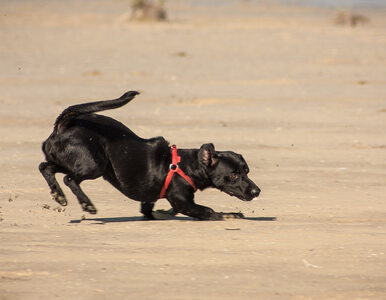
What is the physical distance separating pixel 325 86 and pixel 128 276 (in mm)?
11498

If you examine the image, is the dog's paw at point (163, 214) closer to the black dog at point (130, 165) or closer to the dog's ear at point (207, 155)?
the black dog at point (130, 165)

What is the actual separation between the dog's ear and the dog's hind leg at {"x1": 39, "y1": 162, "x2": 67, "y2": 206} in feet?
3.54

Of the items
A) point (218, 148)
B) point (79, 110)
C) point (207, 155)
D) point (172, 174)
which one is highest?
point (79, 110)

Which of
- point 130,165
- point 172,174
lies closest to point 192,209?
point 172,174

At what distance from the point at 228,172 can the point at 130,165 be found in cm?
76

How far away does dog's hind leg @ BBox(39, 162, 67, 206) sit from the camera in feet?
22.9

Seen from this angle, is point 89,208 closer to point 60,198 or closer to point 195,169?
point 60,198

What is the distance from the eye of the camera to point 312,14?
3988 cm

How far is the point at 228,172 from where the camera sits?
23.8ft

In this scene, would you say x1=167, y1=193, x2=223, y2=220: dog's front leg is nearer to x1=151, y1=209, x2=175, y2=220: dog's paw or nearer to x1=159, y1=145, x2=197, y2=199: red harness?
x1=159, y1=145, x2=197, y2=199: red harness

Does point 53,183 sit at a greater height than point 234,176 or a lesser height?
lesser

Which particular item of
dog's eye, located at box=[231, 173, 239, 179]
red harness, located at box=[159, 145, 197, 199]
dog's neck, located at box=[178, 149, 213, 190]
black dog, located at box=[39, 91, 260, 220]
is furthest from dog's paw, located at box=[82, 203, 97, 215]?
dog's eye, located at box=[231, 173, 239, 179]

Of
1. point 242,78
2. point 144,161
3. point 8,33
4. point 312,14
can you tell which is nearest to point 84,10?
point 312,14

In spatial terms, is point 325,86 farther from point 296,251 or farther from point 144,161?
Answer: point 296,251
